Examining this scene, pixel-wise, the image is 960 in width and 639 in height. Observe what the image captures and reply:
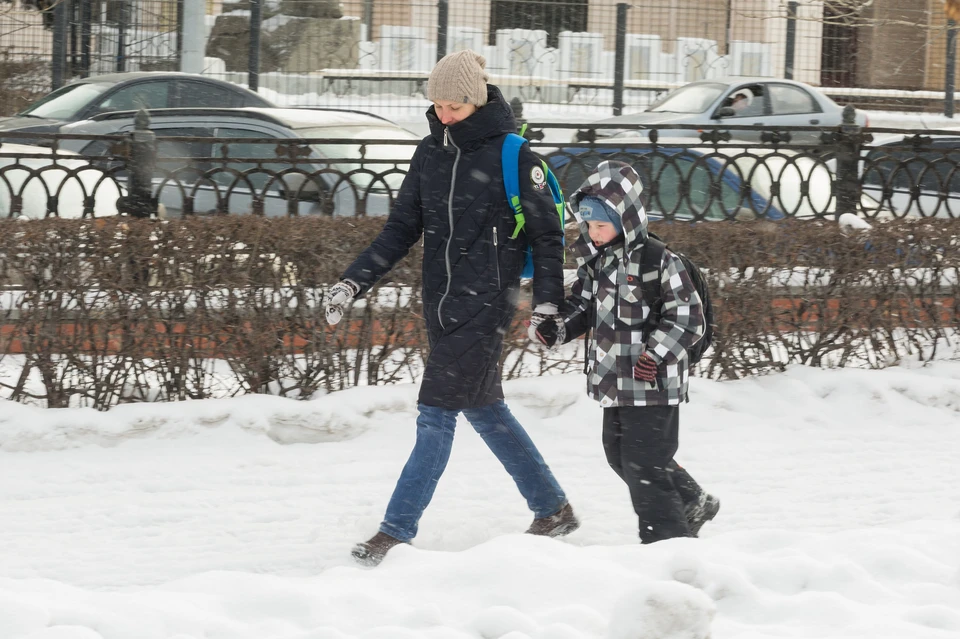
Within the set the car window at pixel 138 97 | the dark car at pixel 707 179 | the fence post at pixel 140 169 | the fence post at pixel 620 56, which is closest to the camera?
the fence post at pixel 140 169

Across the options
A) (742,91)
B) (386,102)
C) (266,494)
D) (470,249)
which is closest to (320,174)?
(266,494)

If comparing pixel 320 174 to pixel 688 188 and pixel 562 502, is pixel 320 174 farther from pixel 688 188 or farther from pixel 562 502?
pixel 562 502

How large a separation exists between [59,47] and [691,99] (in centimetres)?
900

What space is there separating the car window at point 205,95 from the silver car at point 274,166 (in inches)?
99.8

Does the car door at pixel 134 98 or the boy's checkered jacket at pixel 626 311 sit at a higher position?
the car door at pixel 134 98

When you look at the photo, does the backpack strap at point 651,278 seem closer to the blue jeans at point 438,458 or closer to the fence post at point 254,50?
the blue jeans at point 438,458

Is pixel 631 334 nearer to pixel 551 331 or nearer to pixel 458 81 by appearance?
pixel 551 331

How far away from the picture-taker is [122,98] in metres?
11.4

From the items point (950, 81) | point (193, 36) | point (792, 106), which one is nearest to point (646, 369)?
point (792, 106)

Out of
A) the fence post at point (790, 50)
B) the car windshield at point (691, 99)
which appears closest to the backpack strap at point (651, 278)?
the car windshield at point (691, 99)

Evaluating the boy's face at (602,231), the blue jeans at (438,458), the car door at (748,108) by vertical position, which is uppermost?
the car door at (748,108)

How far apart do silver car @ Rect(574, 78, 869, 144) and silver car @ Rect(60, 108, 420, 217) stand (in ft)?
14.1

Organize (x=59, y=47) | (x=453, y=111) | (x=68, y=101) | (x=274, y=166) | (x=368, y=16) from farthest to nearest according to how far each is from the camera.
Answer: (x=368, y=16) → (x=59, y=47) → (x=68, y=101) → (x=274, y=166) → (x=453, y=111)

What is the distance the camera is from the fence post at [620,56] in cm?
1750
